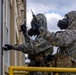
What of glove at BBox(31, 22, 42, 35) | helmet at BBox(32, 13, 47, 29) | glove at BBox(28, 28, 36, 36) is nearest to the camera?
glove at BBox(31, 22, 42, 35)

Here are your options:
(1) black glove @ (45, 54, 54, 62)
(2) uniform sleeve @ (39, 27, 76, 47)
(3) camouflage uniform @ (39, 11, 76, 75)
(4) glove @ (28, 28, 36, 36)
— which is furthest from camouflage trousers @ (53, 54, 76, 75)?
(4) glove @ (28, 28, 36, 36)

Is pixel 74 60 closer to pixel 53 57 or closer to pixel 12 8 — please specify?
pixel 53 57

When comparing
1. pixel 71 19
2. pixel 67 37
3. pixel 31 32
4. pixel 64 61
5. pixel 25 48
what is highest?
pixel 71 19

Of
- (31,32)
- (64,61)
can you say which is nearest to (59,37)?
(64,61)

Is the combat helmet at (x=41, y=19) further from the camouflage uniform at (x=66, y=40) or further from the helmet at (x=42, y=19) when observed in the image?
the camouflage uniform at (x=66, y=40)

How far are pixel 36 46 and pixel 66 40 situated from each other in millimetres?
796

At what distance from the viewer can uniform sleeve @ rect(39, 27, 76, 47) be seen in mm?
5570

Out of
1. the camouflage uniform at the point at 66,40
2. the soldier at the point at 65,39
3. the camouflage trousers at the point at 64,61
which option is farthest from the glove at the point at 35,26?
the camouflage trousers at the point at 64,61

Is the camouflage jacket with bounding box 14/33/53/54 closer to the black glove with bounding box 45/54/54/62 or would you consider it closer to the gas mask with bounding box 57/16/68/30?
the black glove with bounding box 45/54/54/62

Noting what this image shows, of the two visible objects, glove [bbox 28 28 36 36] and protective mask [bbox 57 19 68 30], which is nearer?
protective mask [bbox 57 19 68 30]

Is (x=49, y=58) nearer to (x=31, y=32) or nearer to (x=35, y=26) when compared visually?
(x=31, y=32)

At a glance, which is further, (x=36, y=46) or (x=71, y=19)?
(x=36, y=46)

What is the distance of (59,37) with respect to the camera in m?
5.70

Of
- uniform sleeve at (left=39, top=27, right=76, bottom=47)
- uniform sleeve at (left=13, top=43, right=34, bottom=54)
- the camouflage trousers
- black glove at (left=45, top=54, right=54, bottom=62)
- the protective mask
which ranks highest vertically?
the protective mask
